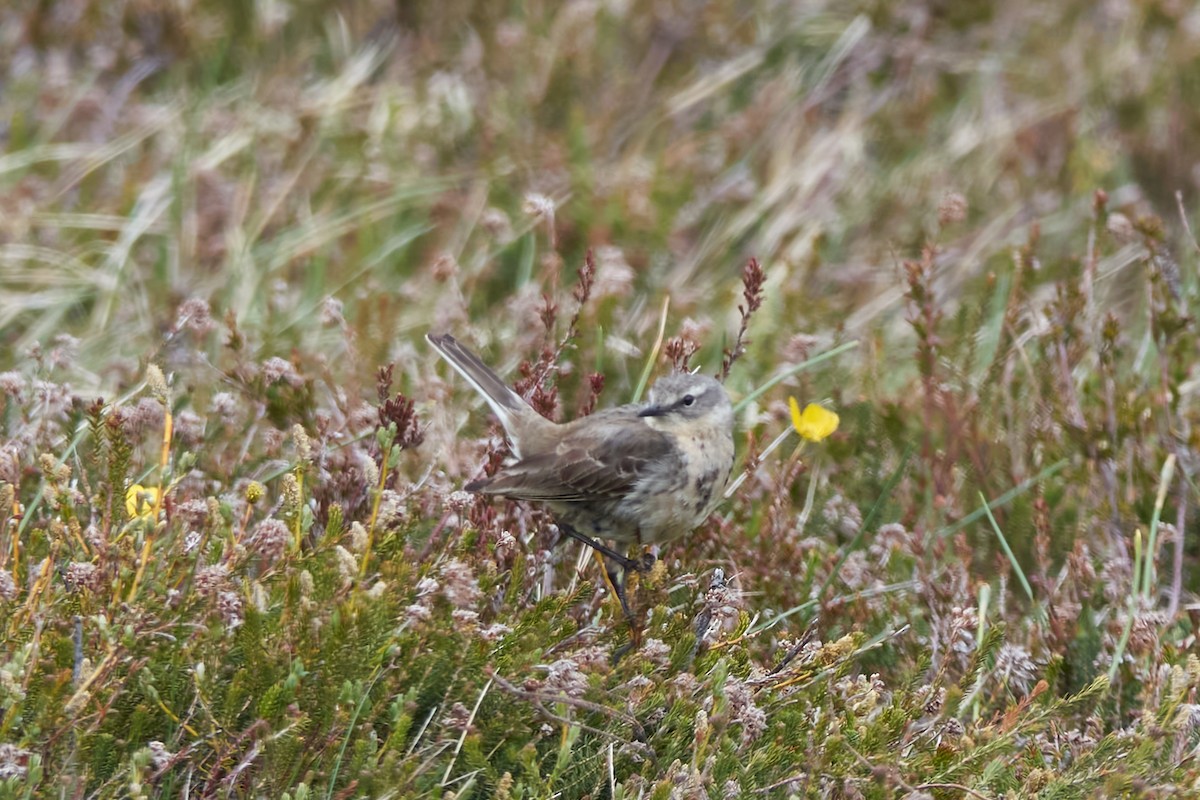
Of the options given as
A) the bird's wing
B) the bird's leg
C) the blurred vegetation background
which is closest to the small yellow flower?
the blurred vegetation background

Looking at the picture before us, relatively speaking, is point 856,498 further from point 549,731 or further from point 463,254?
point 463,254

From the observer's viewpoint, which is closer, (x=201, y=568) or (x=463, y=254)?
(x=201, y=568)

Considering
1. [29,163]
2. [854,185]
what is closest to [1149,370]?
[854,185]

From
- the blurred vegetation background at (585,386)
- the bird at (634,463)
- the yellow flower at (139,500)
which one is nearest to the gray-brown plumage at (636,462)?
the bird at (634,463)

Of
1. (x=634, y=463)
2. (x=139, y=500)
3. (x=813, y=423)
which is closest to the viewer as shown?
(x=139, y=500)

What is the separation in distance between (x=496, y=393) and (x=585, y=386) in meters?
0.64

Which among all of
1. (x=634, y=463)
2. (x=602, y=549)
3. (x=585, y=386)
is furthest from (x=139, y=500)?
(x=585, y=386)

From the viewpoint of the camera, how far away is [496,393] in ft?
15.8

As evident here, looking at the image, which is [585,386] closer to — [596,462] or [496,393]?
[496,393]

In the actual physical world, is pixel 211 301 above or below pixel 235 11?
below

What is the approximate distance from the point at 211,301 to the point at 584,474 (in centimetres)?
301

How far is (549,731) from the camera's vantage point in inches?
136

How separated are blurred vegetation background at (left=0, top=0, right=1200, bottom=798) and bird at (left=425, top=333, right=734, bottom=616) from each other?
0.11 meters

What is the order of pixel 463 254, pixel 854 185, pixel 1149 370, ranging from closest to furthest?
1. pixel 1149 370
2. pixel 463 254
3. pixel 854 185
